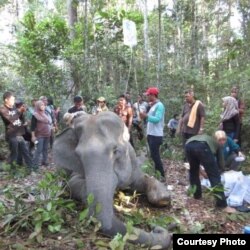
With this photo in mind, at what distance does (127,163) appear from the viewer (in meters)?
5.58

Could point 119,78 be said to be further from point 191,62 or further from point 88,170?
point 88,170

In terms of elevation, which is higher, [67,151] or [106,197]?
[67,151]

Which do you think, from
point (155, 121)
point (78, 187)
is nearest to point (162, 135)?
point (155, 121)

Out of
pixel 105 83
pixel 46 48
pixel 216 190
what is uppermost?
pixel 46 48

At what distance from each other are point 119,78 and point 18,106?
10.3 m

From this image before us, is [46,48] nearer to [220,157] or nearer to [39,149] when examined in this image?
[39,149]

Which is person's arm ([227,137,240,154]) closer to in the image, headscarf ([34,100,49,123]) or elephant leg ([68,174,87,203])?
elephant leg ([68,174,87,203])

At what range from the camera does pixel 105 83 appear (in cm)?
1723

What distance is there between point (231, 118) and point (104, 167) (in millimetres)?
5225

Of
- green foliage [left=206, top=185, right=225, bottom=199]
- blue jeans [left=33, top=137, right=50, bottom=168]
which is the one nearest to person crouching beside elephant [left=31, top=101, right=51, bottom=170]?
blue jeans [left=33, top=137, right=50, bottom=168]

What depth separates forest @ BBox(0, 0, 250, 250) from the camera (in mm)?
4781

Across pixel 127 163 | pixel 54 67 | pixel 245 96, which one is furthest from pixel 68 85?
pixel 127 163

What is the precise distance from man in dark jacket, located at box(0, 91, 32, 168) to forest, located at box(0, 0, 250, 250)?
1.68 ft

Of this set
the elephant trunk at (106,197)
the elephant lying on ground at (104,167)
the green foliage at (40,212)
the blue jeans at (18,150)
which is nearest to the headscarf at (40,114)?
the blue jeans at (18,150)
